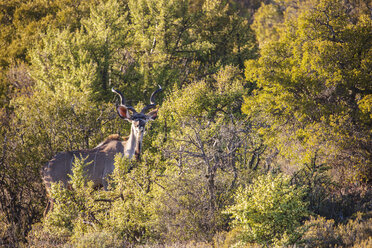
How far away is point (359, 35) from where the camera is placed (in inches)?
631

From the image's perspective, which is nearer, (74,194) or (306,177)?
(74,194)

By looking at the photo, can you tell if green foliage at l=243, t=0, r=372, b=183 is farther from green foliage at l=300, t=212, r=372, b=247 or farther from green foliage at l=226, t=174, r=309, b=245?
green foliage at l=226, t=174, r=309, b=245

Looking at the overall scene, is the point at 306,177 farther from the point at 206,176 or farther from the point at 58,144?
the point at 58,144

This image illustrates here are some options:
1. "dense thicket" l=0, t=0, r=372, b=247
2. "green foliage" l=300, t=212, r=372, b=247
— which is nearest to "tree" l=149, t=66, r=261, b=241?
"dense thicket" l=0, t=0, r=372, b=247

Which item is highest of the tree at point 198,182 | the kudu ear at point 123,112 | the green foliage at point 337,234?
the kudu ear at point 123,112

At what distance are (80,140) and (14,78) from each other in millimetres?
13511

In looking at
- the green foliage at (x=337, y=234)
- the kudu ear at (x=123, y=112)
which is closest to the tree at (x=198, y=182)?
the kudu ear at (x=123, y=112)

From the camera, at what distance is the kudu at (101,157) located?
11328mm

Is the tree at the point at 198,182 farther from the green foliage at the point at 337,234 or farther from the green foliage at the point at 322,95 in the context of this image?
the green foliage at the point at 322,95

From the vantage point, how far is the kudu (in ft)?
37.2

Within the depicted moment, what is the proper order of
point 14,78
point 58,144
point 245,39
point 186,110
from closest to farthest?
point 58,144 → point 186,110 → point 14,78 → point 245,39

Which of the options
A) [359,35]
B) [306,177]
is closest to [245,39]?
[359,35]

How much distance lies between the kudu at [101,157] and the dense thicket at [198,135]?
68cm

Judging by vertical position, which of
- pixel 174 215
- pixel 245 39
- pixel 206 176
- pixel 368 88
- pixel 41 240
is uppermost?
pixel 245 39
